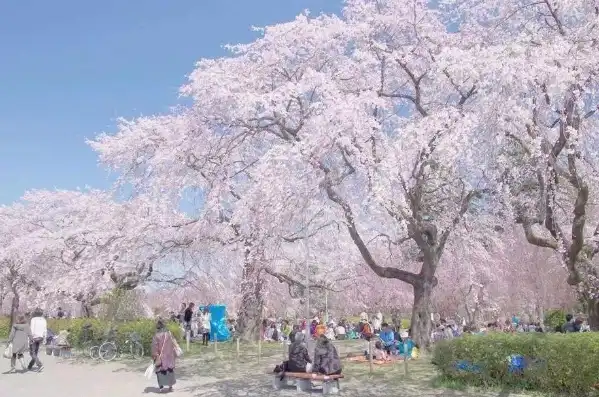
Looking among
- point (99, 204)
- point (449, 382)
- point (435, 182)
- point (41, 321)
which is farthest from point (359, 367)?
point (99, 204)

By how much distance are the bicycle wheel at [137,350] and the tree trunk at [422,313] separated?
8553 mm

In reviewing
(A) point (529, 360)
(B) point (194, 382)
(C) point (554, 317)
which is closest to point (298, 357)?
(B) point (194, 382)

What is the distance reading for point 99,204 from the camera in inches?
1085

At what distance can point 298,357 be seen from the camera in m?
11.5

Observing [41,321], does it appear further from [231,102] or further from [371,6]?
[371,6]

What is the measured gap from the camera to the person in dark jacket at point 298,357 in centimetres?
1146

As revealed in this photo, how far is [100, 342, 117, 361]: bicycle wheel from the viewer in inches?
728

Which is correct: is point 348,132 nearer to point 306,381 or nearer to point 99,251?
point 306,381

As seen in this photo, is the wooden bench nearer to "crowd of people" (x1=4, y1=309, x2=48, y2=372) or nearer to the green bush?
"crowd of people" (x1=4, y1=309, x2=48, y2=372)

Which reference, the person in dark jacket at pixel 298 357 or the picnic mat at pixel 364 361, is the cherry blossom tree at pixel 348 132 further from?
the person in dark jacket at pixel 298 357

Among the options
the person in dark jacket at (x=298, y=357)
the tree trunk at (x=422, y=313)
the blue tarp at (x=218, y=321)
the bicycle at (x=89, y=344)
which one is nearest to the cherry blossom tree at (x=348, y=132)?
the tree trunk at (x=422, y=313)

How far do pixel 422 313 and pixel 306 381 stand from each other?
18.1 feet

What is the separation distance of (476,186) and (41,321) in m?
11.1

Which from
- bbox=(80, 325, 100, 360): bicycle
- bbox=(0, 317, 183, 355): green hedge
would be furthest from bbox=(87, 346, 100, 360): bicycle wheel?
bbox=(0, 317, 183, 355): green hedge
